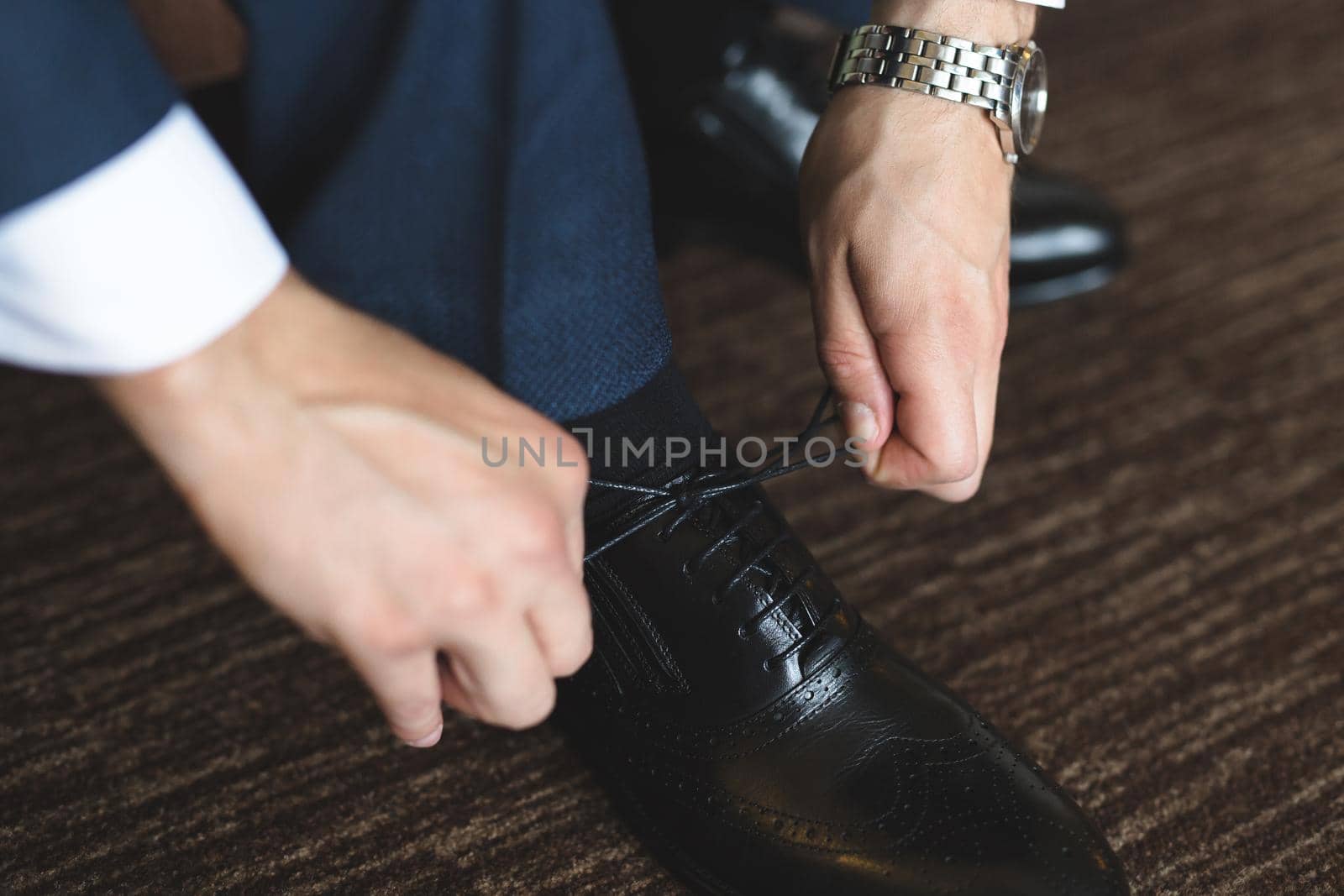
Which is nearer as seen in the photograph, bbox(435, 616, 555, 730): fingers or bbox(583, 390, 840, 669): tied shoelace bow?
bbox(435, 616, 555, 730): fingers

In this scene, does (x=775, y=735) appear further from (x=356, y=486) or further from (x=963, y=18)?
(x=963, y=18)

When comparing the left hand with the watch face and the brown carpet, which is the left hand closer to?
the watch face

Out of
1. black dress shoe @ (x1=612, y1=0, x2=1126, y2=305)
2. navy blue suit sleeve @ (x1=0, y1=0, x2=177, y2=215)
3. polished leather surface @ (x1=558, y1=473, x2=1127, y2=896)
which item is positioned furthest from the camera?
black dress shoe @ (x1=612, y1=0, x2=1126, y2=305)

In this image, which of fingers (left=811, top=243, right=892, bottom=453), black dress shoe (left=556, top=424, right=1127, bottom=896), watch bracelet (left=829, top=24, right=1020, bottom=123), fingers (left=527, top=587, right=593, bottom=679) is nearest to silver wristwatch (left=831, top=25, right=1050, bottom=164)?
watch bracelet (left=829, top=24, right=1020, bottom=123)

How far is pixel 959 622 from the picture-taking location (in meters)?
0.70

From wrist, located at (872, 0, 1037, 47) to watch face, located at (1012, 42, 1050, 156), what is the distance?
0.05 ft

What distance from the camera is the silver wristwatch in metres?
0.56

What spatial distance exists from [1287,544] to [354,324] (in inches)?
26.3

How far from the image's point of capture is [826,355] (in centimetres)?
56

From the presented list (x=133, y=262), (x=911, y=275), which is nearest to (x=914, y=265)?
(x=911, y=275)

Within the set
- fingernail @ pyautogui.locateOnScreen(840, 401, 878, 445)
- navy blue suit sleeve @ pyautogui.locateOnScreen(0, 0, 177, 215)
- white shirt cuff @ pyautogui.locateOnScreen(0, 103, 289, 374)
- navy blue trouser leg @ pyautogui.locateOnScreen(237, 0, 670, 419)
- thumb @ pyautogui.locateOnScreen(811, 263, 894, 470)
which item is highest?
navy blue suit sleeve @ pyautogui.locateOnScreen(0, 0, 177, 215)

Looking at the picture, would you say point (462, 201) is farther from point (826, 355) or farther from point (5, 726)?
point (5, 726)

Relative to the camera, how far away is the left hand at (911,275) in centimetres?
52

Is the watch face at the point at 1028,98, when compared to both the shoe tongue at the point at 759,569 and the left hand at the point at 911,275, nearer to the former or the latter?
the left hand at the point at 911,275
